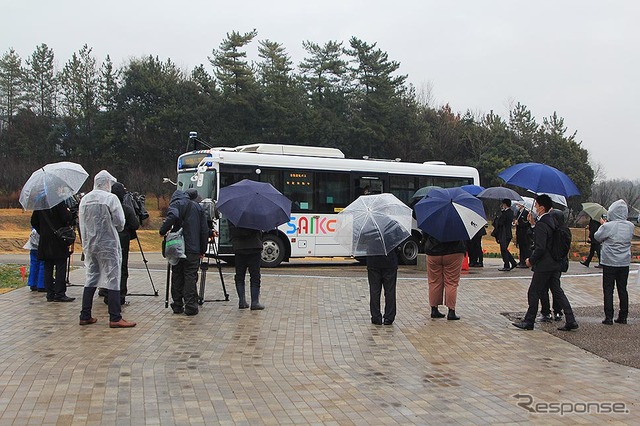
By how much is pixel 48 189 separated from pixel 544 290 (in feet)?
23.3

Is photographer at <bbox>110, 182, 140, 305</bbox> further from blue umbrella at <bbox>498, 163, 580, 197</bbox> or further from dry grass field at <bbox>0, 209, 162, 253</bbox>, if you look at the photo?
dry grass field at <bbox>0, 209, 162, 253</bbox>

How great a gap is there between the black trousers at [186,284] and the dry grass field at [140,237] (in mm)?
17293

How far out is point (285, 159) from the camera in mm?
17766

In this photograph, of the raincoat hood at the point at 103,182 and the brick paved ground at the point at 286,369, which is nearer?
the brick paved ground at the point at 286,369

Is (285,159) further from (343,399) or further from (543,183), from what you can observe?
(343,399)

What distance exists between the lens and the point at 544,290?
9422 millimetres

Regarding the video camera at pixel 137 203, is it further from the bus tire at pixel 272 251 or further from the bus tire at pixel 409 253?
the bus tire at pixel 409 253

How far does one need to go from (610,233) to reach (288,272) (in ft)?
26.7

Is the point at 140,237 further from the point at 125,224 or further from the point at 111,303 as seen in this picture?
the point at 111,303

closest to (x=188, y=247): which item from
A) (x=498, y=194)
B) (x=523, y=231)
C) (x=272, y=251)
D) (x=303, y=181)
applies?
(x=272, y=251)

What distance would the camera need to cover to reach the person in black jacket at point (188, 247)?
9.57 metres

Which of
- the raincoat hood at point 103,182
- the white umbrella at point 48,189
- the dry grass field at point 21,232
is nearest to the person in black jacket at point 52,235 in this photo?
the white umbrella at point 48,189

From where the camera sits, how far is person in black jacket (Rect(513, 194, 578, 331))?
9.08m

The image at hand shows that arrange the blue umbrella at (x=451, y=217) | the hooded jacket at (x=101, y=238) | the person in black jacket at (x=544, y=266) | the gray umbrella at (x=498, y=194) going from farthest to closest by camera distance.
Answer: the gray umbrella at (x=498, y=194) < the blue umbrella at (x=451, y=217) < the person in black jacket at (x=544, y=266) < the hooded jacket at (x=101, y=238)
